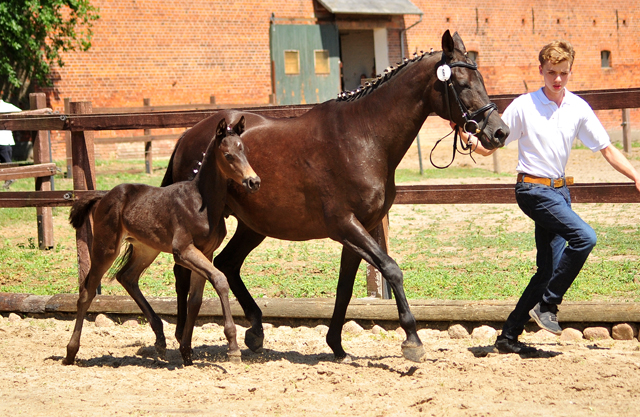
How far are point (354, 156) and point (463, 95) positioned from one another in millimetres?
818

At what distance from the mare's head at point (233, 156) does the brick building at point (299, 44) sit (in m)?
17.4

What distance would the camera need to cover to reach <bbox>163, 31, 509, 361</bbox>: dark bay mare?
469cm

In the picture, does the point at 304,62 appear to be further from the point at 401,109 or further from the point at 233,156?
the point at 233,156

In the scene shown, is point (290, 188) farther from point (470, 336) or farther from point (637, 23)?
point (637, 23)

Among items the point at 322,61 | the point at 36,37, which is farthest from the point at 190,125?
the point at 322,61

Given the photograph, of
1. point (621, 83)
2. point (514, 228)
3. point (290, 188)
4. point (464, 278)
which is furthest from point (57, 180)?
point (621, 83)

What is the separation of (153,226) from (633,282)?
457 cm

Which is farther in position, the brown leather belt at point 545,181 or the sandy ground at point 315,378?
the brown leather belt at point 545,181

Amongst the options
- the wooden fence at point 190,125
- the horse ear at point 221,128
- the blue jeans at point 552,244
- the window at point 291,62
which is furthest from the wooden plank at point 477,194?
the window at point 291,62

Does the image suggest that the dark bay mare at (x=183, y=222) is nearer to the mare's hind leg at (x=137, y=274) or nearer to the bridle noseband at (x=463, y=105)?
the mare's hind leg at (x=137, y=274)

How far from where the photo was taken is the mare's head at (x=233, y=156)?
15.3ft

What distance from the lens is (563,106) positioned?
187 inches

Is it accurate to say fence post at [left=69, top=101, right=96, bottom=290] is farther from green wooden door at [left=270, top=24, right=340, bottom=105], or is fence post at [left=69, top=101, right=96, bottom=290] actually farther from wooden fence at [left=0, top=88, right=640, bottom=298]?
green wooden door at [left=270, top=24, right=340, bottom=105]

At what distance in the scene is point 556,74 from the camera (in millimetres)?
4633
